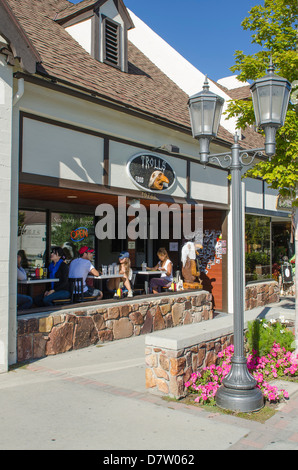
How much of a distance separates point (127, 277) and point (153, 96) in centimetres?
423

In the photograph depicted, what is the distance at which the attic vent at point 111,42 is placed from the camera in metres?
9.66

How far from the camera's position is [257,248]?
13180mm

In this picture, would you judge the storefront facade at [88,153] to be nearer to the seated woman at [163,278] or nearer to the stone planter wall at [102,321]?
the stone planter wall at [102,321]

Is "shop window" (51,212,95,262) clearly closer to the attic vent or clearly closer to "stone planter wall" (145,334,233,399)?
the attic vent

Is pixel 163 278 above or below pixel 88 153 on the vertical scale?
below

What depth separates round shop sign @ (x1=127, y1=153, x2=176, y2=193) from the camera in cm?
845

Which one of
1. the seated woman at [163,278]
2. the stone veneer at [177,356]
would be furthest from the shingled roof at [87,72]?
the stone veneer at [177,356]

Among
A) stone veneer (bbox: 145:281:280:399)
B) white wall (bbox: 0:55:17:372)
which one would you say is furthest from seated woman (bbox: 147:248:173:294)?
white wall (bbox: 0:55:17:372)

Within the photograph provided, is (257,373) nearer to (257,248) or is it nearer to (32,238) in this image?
(32,238)

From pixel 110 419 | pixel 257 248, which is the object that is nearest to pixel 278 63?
pixel 110 419

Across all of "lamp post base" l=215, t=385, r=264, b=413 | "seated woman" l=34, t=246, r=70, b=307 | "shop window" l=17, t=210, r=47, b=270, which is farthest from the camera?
"shop window" l=17, t=210, r=47, b=270

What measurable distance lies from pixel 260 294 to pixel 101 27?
27.7 feet

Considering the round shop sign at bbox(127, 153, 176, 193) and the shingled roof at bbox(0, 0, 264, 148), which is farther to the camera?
the round shop sign at bbox(127, 153, 176, 193)

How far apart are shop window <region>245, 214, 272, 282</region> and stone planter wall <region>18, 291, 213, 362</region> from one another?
110 inches
